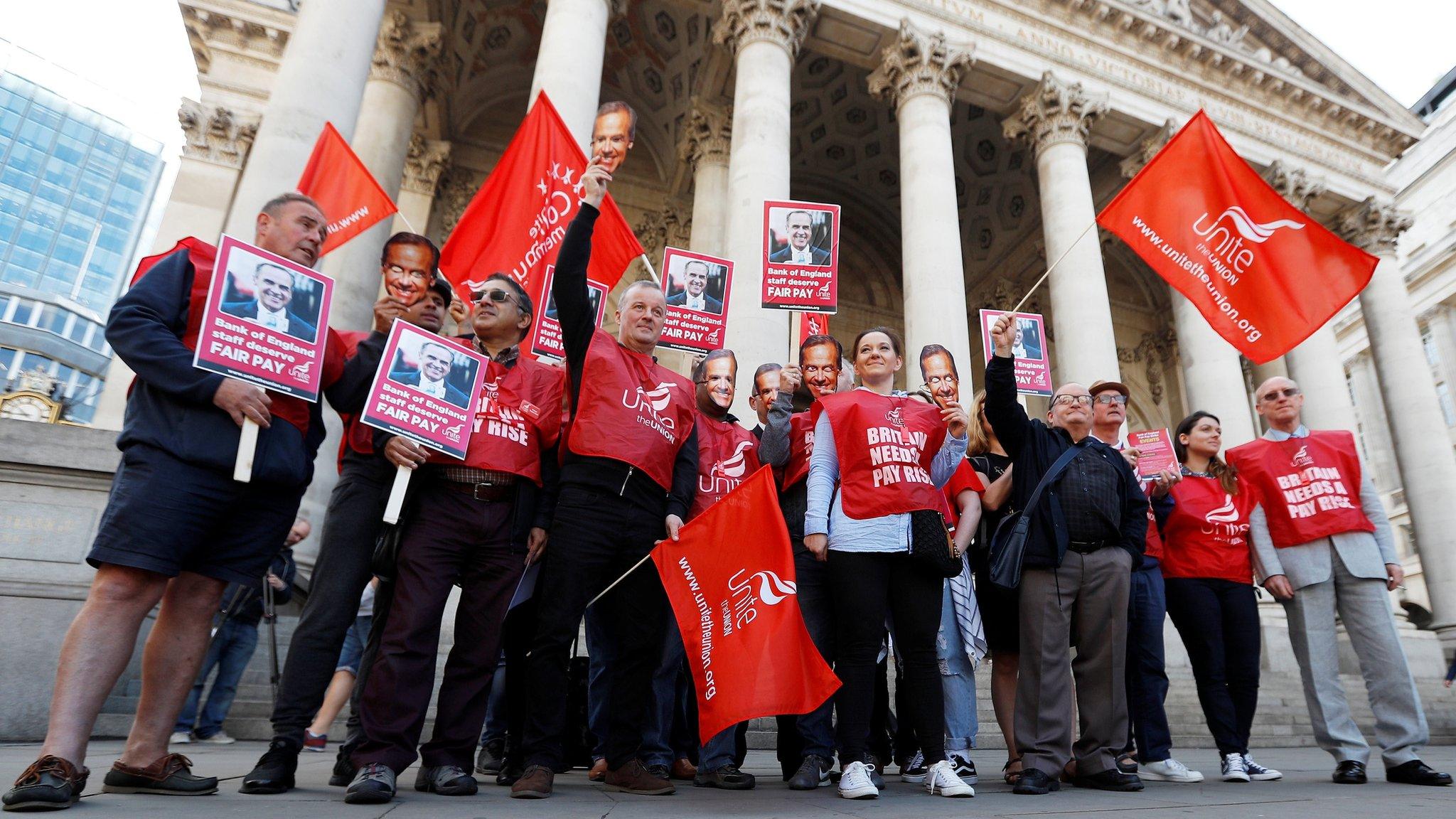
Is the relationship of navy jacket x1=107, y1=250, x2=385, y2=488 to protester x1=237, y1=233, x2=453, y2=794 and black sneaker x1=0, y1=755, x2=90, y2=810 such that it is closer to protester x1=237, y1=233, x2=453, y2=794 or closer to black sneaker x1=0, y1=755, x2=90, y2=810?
protester x1=237, y1=233, x2=453, y2=794

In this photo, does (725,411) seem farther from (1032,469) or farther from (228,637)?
(228,637)

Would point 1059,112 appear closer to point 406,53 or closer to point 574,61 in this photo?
point 574,61

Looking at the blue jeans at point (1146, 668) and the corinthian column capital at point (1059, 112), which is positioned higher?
the corinthian column capital at point (1059, 112)

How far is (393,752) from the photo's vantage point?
3.13 metres

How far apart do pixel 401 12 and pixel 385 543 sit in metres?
15.8

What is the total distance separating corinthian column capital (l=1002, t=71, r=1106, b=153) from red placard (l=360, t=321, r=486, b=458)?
51.2ft

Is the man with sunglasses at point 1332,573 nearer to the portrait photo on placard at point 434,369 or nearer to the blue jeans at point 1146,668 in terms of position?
the blue jeans at point 1146,668

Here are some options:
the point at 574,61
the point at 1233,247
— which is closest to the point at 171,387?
the point at 1233,247

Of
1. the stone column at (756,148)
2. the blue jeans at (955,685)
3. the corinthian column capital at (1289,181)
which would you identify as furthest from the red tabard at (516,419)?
the corinthian column capital at (1289,181)

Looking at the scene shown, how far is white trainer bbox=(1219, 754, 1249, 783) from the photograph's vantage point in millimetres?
4617

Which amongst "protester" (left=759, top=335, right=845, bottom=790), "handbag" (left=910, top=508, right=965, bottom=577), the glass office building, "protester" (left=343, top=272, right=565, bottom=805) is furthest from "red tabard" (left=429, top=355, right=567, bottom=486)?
the glass office building

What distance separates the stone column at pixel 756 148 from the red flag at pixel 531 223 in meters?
3.17

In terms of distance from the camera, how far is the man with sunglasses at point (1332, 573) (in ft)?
15.4

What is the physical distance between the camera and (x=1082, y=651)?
4.25 metres
